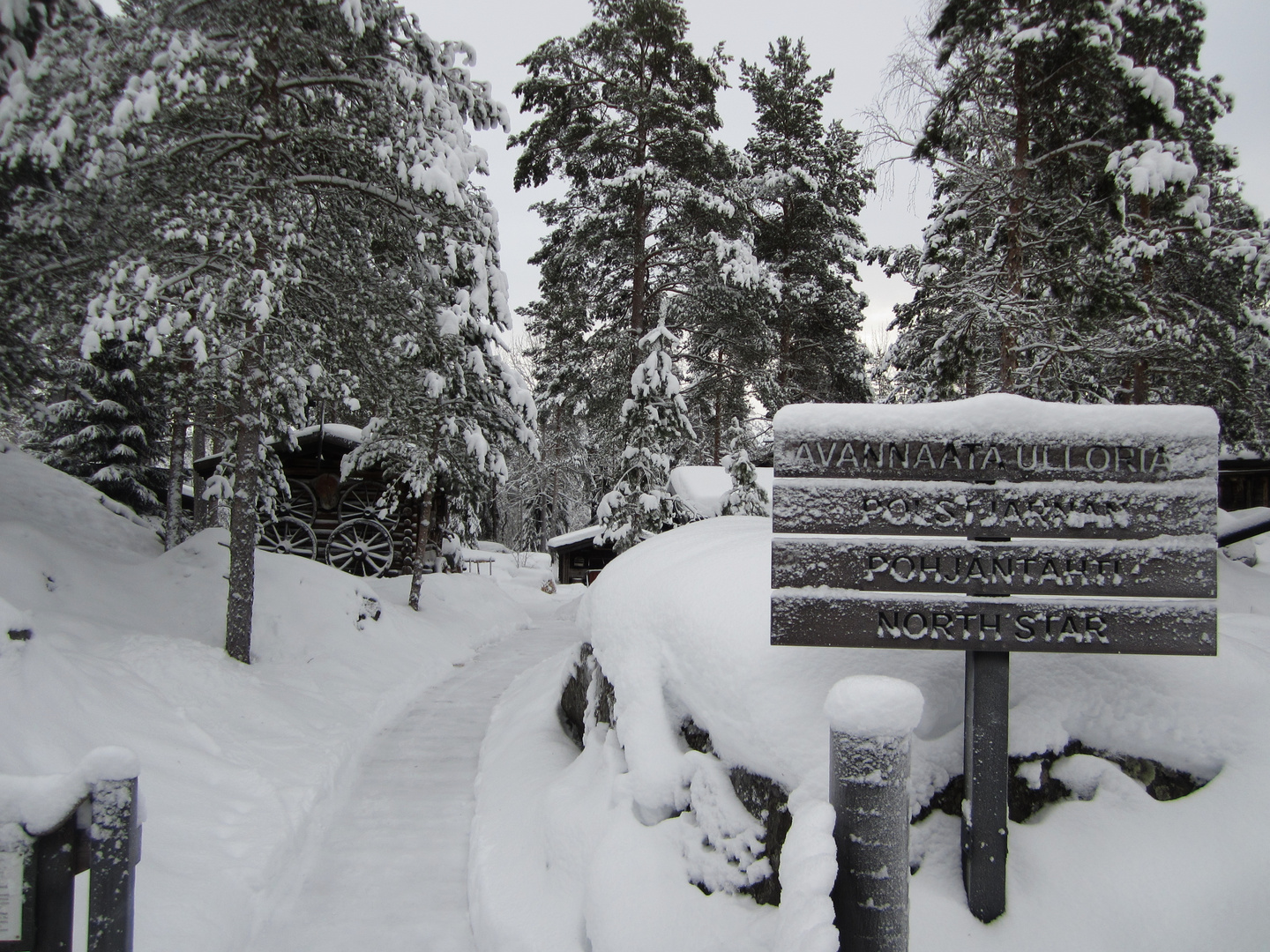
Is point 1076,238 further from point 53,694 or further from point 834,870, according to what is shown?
point 53,694

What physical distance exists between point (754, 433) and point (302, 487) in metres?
12.0

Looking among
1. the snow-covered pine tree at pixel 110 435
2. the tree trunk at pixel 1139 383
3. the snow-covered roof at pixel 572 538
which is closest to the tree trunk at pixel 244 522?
the snow-covered pine tree at pixel 110 435

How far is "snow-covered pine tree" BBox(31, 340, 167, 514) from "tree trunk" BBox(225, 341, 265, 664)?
40.9 ft

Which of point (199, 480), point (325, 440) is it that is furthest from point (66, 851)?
point (199, 480)

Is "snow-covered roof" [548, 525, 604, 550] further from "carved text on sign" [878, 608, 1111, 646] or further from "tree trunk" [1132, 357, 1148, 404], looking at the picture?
"carved text on sign" [878, 608, 1111, 646]

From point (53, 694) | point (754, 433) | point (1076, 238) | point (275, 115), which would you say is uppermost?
point (275, 115)

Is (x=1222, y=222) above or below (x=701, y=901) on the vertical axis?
above

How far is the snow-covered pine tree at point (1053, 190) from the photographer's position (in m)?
9.22

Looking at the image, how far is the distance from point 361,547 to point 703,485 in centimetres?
866

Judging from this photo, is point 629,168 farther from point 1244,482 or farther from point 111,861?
point 1244,482

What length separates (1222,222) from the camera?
16547mm

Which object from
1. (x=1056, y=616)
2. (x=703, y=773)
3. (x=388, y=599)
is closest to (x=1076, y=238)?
(x=1056, y=616)

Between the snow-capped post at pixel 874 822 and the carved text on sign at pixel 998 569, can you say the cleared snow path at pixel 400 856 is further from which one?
the carved text on sign at pixel 998 569

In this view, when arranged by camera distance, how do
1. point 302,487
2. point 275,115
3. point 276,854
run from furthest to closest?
point 302,487
point 275,115
point 276,854
